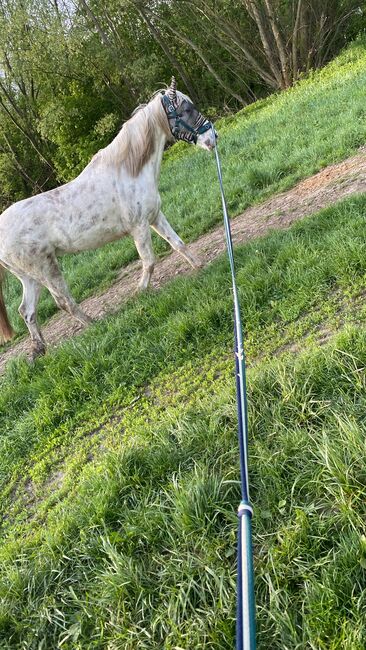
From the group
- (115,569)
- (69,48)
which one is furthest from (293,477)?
(69,48)

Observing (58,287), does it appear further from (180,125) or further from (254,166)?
(254,166)

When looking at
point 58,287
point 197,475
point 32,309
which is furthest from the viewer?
point 32,309

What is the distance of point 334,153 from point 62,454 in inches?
254

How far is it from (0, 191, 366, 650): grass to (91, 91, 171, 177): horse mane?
1.89 metres

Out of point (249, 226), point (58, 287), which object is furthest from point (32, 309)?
point (249, 226)

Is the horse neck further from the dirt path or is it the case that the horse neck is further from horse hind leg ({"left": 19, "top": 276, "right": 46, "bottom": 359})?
horse hind leg ({"left": 19, "top": 276, "right": 46, "bottom": 359})

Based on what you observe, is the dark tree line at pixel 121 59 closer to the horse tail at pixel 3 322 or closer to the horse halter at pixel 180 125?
the horse halter at pixel 180 125

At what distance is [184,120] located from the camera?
5812 millimetres

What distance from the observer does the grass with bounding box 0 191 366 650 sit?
2088 millimetres

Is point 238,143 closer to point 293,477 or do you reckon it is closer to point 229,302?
point 229,302

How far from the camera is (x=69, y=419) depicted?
427 cm

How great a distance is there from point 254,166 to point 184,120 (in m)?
3.58

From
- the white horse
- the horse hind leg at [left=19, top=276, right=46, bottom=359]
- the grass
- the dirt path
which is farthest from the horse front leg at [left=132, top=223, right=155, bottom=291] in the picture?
the horse hind leg at [left=19, top=276, right=46, bottom=359]

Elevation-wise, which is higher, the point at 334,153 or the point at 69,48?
the point at 69,48
